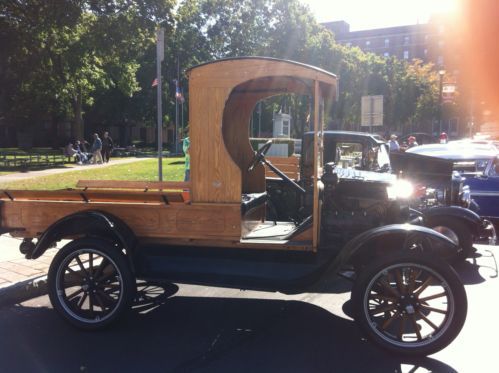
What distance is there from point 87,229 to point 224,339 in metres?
1.59

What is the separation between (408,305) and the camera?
374cm

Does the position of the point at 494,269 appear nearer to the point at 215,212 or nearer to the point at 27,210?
the point at 215,212

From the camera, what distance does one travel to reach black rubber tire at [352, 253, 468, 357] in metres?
3.60

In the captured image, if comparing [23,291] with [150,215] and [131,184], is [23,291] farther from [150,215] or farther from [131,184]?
[150,215]

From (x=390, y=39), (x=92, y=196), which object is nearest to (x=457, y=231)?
(x=92, y=196)

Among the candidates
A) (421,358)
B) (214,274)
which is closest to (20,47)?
(214,274)

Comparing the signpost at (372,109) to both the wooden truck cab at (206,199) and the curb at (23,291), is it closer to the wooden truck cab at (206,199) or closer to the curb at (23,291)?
the wooden truck cab at (206,199)

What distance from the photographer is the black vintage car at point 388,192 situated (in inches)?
179

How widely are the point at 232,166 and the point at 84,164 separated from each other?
1962 centimetres

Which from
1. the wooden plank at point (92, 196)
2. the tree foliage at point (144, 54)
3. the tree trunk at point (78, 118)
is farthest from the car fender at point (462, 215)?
the tree trunk at point (78, 118)

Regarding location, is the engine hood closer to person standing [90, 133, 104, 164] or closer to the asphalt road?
the asphalt road

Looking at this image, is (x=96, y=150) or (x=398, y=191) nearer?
(x=398, y=191)

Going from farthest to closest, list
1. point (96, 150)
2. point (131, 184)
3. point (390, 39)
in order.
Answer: point (390, 39), point (96, 150), point (131, 184)

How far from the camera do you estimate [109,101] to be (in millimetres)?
42375
